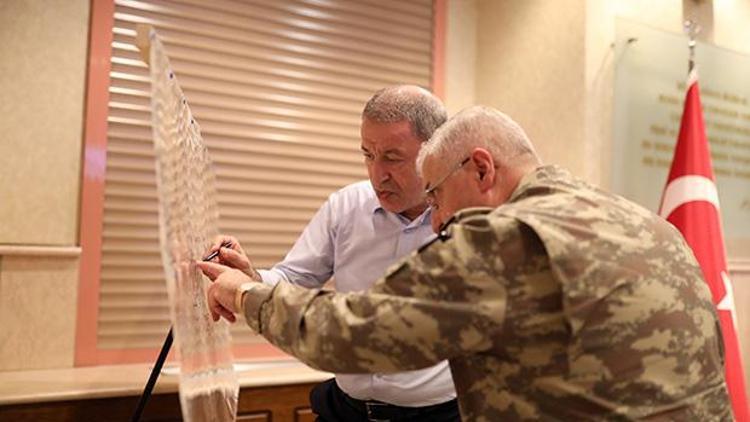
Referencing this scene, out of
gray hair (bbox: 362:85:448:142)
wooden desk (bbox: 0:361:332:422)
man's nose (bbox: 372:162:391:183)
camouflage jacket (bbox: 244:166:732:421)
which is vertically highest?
gray hair (bbox: 362:85:448:142)

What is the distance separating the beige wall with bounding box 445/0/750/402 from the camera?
2955mm

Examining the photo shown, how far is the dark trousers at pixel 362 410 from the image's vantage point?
182cm

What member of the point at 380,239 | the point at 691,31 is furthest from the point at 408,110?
the point at 691,31

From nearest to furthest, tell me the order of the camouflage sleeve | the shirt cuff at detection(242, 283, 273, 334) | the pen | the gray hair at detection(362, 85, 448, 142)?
the camouflage sleeve
the shirt cuff at detection(242, 283, 273, 334)
the pen
the gray hair at detection(362, 85, 448, 142)

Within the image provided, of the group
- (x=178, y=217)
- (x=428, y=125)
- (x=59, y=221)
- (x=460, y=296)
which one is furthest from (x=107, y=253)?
(x=460, y=296)

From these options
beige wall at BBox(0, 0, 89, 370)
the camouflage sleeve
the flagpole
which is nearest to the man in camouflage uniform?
the camouflage sleeve

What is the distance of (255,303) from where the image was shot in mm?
1183

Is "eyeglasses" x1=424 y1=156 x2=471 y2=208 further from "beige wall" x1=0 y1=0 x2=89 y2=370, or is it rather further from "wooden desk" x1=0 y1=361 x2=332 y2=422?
"beige wall" x1=0 y1=0 x2=89 y2=370

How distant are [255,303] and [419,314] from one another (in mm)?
297

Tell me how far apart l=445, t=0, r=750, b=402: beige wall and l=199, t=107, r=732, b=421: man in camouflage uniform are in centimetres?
185

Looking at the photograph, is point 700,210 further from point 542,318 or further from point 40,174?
point 40,174

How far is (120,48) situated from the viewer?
2.58 metres

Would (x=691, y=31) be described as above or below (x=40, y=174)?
above

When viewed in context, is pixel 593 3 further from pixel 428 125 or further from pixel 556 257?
pixel 556 257
